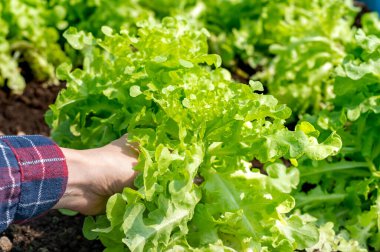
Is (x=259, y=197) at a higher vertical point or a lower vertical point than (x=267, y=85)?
higher

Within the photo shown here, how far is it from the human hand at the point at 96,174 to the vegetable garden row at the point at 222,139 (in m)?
0.07

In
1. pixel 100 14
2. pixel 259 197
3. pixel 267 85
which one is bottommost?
pixel 267 85

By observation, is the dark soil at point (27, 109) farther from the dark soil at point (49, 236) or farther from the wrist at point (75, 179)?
the wrist at point (75, 179)

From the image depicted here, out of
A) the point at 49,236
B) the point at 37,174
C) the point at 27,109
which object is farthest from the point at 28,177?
the point at 27,109

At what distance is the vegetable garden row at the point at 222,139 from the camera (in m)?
2.68

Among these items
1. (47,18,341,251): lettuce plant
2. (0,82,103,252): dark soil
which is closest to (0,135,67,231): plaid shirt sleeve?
(47,18,341,251): lettuce plant

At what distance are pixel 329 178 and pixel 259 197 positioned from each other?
0.86 meters

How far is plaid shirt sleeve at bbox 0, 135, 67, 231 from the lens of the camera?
2.43 meters

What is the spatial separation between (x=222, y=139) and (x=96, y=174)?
51 cm

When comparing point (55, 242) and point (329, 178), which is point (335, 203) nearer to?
point (329, 178)

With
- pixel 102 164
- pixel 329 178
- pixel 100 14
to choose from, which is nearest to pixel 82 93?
pixel 102 164

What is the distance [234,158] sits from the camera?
2877mm

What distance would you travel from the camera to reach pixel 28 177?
2473 mm

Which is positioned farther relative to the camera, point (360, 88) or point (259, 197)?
point (360, 88)
